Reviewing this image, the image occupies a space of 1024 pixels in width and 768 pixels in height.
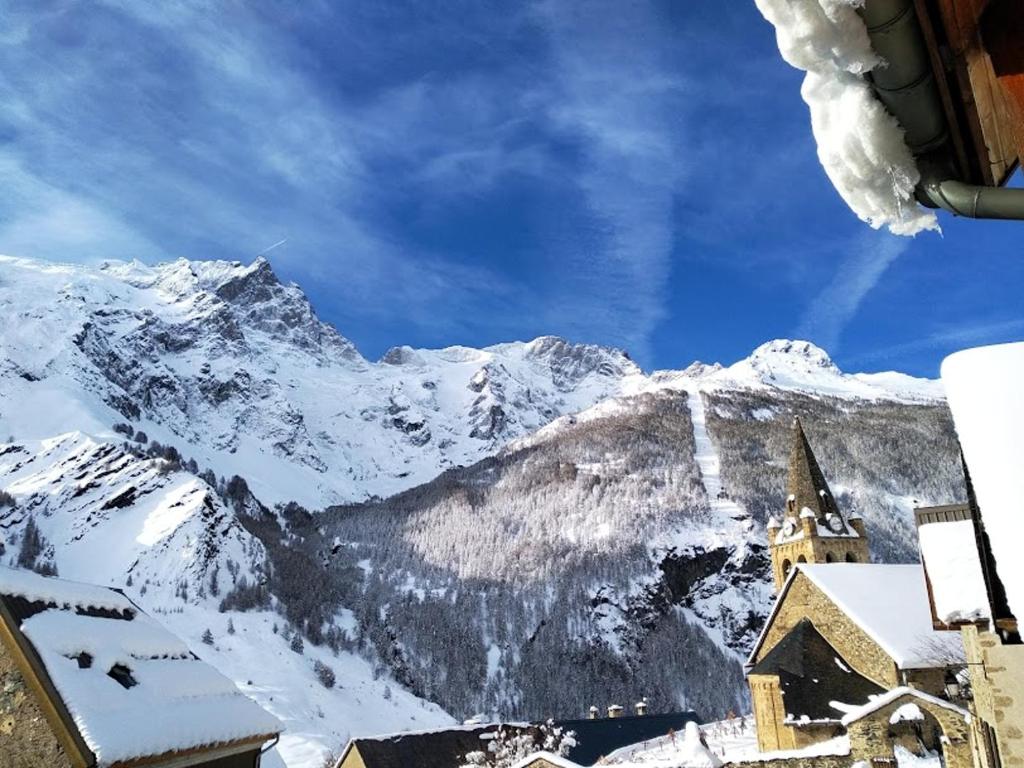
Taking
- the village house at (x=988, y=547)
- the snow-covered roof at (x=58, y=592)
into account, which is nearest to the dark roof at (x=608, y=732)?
the village house at (x=988, y=547)

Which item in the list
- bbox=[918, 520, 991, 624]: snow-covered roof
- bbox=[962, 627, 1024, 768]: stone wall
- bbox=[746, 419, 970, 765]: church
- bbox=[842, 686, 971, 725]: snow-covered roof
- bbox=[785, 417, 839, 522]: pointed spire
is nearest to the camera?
bbox=[962, 627, 1024, 768]: stone wall

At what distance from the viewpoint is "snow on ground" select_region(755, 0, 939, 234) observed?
8.24ft

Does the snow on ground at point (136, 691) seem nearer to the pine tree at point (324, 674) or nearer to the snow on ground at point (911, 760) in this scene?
the snow on ground at point (911, 760)

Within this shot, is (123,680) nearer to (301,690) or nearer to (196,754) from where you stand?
(196,754)

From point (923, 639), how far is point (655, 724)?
2914 centimetres

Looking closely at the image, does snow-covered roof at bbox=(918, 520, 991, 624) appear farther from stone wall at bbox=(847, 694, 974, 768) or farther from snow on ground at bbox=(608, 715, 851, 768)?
stone wall at bbox=(847, 694, 974, 768)

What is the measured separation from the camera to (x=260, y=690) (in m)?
48.0

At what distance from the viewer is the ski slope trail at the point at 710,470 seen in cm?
13675

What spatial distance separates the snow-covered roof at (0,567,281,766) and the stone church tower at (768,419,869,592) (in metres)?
34.3

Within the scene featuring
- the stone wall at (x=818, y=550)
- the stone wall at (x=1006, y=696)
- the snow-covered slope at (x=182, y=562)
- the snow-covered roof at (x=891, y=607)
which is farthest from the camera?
the snow-covered slope at (x=182, y=562)

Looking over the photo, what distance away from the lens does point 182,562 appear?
7638 cm

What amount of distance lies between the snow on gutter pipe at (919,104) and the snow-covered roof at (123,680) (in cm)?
1087

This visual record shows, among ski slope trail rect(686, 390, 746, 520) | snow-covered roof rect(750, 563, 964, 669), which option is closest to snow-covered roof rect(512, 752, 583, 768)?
snow-covered roof rect(750, 563, 964, 669)

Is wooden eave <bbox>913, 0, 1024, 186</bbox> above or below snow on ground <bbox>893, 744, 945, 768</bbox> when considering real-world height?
above
